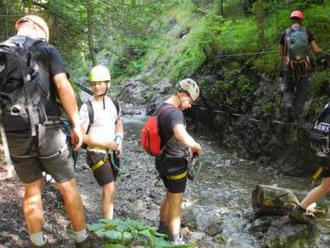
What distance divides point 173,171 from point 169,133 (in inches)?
18.9

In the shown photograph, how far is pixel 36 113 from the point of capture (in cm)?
383

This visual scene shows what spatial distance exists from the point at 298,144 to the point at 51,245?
20.4ft

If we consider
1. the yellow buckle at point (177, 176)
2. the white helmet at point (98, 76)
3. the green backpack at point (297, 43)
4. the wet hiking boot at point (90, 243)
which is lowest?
the wet hiking boot at point (90, 243)

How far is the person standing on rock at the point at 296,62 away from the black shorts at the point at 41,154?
6.06 metres

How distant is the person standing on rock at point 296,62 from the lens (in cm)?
869

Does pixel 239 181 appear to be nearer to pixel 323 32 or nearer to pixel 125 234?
pixel 323 32

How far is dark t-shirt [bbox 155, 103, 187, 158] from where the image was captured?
509cm

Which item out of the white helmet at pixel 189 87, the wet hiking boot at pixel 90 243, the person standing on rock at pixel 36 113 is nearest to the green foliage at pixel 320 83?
the white helmet at pixel 189 87

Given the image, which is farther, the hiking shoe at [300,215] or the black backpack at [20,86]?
the hiking shoe at [300,215]

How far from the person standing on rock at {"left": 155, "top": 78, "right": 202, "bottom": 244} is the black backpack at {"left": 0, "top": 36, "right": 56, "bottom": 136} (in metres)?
1.72

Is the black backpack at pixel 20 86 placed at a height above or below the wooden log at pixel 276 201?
→ above

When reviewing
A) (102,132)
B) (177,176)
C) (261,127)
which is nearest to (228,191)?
(261,127)

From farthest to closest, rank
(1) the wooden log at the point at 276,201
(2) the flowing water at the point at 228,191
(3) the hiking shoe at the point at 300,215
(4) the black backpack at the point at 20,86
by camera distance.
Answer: (2) the flowing water at the point at 228,191
(1) the wooden log at the point at 276,201
(3) the hiking shoe at the point at 300,215
(4) the black backpack at the point at 20,86

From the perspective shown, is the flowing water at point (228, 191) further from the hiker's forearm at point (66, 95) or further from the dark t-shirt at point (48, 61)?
the dark t-shirt at point (48, 61)
